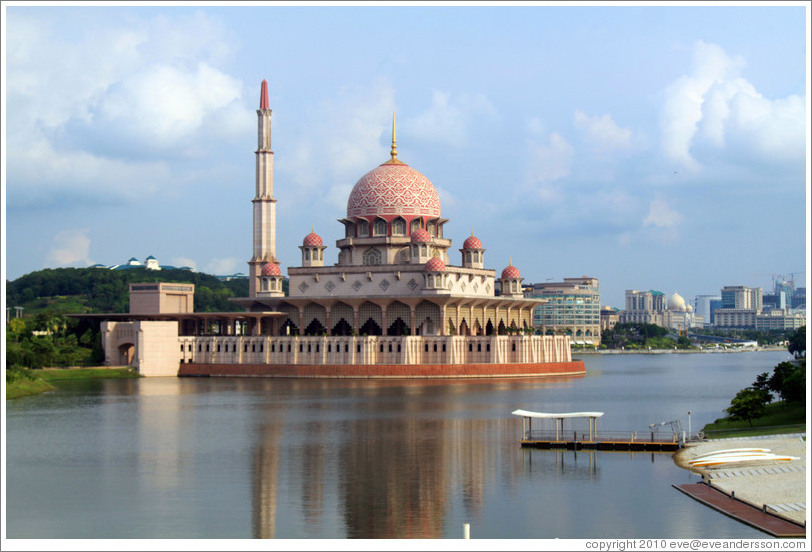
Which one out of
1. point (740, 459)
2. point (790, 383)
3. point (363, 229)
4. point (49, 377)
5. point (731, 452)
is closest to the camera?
point (740, 459)

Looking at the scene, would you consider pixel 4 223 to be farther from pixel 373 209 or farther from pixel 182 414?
pixel 373 209

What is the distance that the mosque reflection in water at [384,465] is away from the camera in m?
28.9

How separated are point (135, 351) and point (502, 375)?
26578mm

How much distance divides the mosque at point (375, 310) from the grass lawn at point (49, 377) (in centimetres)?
251

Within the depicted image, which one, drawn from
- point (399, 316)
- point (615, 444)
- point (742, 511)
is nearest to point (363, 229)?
point (399, 316)

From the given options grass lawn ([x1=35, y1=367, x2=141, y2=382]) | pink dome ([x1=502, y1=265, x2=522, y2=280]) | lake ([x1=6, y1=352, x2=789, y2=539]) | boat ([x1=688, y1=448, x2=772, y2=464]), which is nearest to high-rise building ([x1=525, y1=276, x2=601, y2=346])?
pink dome ([x1=502, y1=265, x2=522, y2=280])

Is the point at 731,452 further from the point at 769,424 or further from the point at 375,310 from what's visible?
the point at 375,310

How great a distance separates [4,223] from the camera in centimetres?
2814

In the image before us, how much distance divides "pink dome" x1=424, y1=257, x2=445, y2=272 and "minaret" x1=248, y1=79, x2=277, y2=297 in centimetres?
1520

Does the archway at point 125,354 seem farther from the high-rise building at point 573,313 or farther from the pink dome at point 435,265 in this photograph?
the high-rise building at point 573,313

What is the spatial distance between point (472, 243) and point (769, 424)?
45.5 m

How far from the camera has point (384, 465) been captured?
3634cm

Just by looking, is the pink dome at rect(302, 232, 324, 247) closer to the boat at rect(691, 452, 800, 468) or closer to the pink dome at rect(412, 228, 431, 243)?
the pink dome at rect(412, 228, 431, 243)

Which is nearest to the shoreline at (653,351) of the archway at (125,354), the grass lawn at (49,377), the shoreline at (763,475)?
the archway at (125,354)
